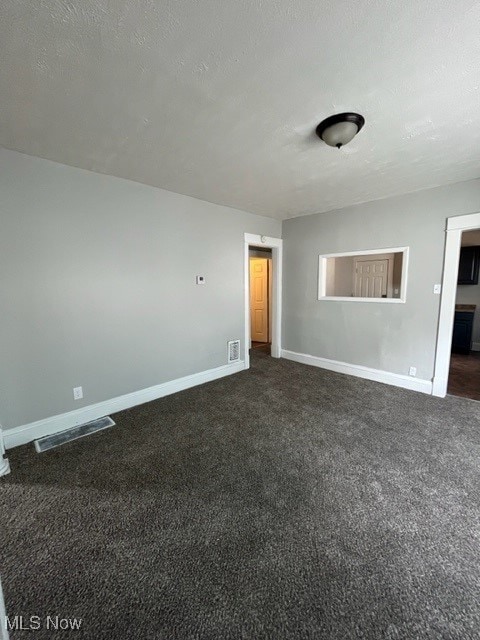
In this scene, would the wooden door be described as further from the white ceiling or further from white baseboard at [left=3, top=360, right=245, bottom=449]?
the white ceiling

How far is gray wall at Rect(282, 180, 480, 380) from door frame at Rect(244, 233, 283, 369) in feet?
0.41

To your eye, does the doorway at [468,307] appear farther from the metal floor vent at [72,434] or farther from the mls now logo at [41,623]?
the mls now logo at [41,623]

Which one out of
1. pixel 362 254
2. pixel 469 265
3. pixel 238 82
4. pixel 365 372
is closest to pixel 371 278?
pixel 362 254

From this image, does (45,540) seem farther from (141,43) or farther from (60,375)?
(141,43)

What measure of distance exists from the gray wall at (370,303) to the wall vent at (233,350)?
45.1 inches

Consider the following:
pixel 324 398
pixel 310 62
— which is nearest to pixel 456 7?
pixel 310 62

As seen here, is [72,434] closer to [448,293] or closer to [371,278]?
[448,293]

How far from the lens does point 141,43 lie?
124 centimetres

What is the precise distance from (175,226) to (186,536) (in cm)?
306

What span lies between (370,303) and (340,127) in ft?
8.42

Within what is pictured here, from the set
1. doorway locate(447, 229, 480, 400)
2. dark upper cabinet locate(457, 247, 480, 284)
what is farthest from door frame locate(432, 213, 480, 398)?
dark upper cabinet locate(457, 247, 480, 284)

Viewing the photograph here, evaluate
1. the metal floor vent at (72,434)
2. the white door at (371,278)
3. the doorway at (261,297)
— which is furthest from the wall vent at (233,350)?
the white door at (371,278)

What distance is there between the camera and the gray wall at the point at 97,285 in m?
2.31

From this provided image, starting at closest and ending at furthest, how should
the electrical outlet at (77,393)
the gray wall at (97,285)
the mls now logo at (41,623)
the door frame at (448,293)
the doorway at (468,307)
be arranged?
the mls now logo at (41,623), the gray wall at (97,285), the electrical outlet at (77,393), the door frame at (448,293), the doorway at (468,307)
